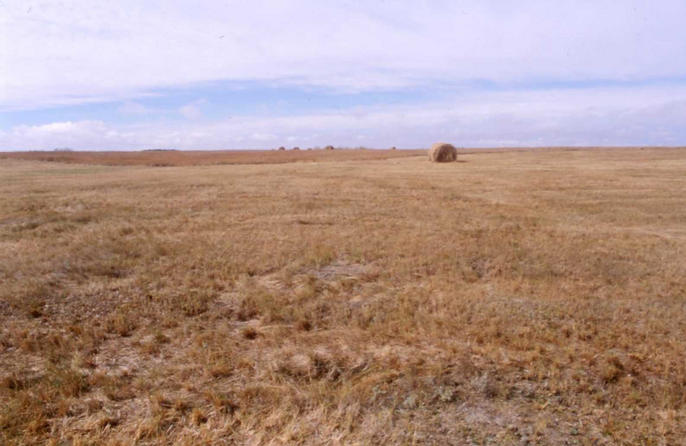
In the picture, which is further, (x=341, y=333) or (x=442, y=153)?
(x=442, y=153)

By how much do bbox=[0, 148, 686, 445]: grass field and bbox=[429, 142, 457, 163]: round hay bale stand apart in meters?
30.6

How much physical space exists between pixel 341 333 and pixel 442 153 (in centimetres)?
3888

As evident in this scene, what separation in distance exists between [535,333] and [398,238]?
5.25m

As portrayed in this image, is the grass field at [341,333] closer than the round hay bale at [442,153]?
Yes

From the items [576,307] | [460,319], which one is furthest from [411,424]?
[576,307]

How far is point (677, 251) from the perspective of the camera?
10219 mm

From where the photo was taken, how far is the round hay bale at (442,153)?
4316 centimetres

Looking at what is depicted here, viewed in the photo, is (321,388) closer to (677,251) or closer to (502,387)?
(502,387)

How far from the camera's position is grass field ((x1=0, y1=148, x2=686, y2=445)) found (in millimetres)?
4328

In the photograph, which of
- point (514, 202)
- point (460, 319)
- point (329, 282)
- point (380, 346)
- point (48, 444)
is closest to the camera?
point (48, 444)

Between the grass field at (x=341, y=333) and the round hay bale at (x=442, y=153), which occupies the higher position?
the round hay bale at (x=442, y=153)

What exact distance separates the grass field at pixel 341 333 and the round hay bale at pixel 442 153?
1204 inches

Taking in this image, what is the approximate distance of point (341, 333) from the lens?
20.2ft

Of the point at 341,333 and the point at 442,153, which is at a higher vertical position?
the point at 442,153
